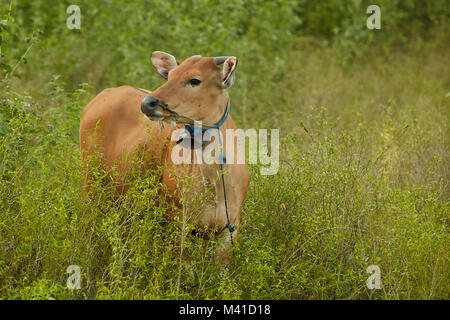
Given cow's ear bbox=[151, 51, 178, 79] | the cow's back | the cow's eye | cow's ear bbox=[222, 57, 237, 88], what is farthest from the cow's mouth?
the cow's back

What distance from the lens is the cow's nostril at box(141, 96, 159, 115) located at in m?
3.72

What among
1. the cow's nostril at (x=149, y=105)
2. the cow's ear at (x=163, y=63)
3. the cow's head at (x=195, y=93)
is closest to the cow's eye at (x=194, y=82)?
the cow's head at (x=195, y=93)

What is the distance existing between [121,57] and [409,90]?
4633mm

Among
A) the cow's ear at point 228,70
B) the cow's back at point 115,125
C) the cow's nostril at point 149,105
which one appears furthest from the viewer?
the cow's back at point 115,125

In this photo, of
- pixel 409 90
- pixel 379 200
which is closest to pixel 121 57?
pixel 409 90

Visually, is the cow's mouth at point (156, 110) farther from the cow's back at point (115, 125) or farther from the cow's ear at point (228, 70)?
the cow's back at point (115, 125)

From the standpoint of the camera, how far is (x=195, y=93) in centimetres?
392

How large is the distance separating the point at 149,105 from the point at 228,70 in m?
0.60

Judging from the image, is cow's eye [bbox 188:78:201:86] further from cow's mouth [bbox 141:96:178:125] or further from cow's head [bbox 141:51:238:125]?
cow's mouth [bbox 141:96:178:125]

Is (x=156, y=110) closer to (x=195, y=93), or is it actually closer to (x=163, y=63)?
(x=195, y=93)

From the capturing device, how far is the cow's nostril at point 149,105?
146 inches

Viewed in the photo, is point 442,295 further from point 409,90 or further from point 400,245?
point 409,90

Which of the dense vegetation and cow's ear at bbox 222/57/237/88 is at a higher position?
cow's ear at bbox 222/57/237/88
